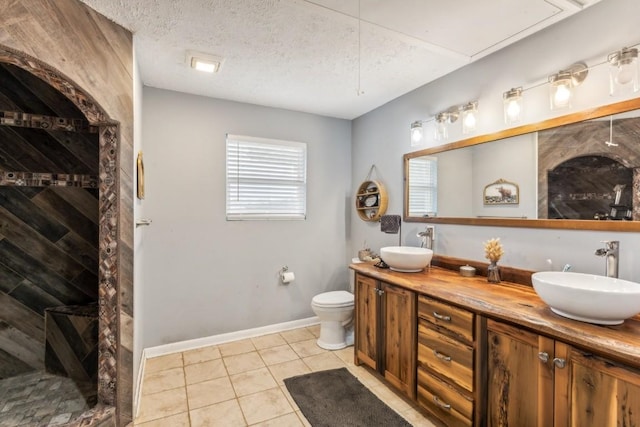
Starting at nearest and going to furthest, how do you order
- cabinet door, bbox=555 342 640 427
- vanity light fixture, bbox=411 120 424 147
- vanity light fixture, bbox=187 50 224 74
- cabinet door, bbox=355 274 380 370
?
cabinet door, bbox=555 342 640 427
vanity light fixture, bbox=187 50 224 74
cabinet door, bbox=355 274 380 370
vanity light fixture, bbox=411 120 424 147

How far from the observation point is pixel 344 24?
1.90m

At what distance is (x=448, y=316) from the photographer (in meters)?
1.80

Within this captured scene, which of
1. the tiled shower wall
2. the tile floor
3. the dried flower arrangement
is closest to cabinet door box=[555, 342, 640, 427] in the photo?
the dried flower arrangement

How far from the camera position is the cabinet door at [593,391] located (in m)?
1.11

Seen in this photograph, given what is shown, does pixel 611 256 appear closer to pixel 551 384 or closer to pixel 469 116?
pixel 551 384

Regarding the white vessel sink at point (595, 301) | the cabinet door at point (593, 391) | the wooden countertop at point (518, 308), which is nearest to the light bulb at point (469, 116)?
the wooden countertop at point (518, 308)

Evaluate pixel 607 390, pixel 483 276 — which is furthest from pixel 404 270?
pixel 607 390

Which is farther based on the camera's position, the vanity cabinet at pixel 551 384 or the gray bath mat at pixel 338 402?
the gray bath mat at pixel 338 402

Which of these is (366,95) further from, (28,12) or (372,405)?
(372,405)

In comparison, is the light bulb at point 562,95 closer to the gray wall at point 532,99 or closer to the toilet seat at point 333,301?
the gray wall at point 532,99

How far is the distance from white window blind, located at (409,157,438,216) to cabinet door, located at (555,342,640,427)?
154cm

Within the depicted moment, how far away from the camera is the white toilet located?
2.92m

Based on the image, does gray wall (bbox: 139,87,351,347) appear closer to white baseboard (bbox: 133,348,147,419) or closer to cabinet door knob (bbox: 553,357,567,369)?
white baseboard (bbox: 133,348,147,419)

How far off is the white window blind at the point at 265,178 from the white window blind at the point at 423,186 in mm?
1230
